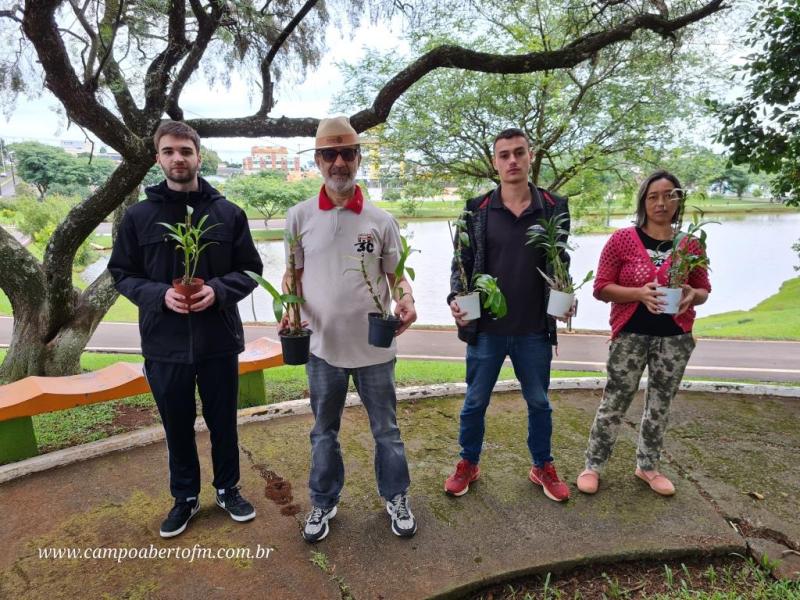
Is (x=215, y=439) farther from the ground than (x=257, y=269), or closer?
closer

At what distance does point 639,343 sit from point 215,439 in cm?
220

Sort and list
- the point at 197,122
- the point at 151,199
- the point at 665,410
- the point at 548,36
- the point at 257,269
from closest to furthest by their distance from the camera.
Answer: the point at 151,199 → the point at 257,269 → the point at 665,410 → the point at 197,122 → the point at 548,36

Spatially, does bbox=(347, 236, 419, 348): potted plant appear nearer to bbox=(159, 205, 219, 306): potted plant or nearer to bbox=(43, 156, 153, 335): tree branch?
bbox=(159, 205, 219, 306): potted plant

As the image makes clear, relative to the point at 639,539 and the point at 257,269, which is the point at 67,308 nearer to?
the point at 257,269

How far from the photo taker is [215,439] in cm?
255

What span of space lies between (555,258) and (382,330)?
36.6 inches

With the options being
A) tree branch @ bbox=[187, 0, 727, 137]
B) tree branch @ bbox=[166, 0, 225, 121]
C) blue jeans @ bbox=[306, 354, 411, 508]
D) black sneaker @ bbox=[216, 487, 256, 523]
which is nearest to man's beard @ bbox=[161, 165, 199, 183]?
blue jeans @ bbox=[306, 354, 411, 508]

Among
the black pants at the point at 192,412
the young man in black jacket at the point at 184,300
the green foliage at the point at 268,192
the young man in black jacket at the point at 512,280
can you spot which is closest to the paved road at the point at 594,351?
the young man in black jacket at the point at 512,280

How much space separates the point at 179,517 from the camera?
8.11 ft

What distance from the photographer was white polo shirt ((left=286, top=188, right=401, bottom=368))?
2.30 meters

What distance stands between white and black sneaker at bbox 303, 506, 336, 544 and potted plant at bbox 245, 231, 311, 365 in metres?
0.74

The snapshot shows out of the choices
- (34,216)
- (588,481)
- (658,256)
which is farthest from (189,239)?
(34,216)

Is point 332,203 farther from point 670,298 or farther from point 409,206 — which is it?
point 409,206

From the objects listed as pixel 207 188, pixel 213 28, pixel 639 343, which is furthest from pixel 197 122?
pixel 639 343
